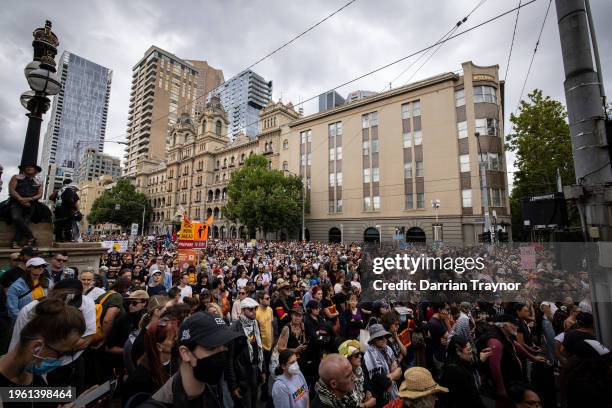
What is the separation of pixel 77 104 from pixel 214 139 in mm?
97144

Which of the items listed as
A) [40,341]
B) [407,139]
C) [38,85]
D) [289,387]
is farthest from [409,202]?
[40,341]

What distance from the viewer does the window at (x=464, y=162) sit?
27.4m

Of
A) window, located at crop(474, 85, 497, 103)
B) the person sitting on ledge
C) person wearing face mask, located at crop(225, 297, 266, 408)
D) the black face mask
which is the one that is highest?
window, located at crop(474, 85, 497, 103)

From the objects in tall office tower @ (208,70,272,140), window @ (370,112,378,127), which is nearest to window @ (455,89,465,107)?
window @ (370,112,378,127)

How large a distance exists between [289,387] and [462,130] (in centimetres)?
3142

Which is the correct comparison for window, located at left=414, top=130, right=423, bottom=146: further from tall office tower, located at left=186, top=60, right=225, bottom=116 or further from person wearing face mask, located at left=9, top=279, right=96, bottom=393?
tall office tower, located at left=186, top=60, right=225, bottom=116

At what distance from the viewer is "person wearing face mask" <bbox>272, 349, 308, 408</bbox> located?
3.19m

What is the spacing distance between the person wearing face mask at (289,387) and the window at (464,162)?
29.5m

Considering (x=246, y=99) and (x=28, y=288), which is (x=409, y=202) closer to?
(x=28, y=288)

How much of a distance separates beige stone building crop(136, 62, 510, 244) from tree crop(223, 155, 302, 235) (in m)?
3.11

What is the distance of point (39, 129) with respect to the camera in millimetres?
6801

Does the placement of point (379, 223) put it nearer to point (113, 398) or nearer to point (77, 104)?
point (113, 398)

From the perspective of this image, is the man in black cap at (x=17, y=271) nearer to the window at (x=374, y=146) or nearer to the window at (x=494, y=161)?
the window at (x=494, y=161)

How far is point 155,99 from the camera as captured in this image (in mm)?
83562
